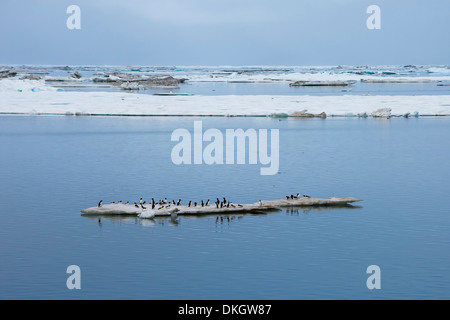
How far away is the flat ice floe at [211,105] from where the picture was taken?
40.8m

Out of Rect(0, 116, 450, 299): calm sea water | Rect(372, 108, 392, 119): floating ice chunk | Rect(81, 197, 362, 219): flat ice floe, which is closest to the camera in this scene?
Rect(0, 116, 450, 299): calm sea water

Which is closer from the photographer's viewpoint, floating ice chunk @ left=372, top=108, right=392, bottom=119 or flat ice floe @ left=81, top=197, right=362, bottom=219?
flat ice floe @ left=81, top=197, right=362, bottom=219

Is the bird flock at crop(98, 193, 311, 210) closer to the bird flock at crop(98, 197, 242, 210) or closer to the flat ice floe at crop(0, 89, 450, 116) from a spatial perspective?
the bird flock at crop(98, 197, 242, 210)

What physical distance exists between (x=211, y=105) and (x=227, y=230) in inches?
1191

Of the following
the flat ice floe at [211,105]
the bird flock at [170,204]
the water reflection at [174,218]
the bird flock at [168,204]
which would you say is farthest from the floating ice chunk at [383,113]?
the bird flock at [168,204]

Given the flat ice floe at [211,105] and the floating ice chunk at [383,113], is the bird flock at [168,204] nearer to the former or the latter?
the flat ice floe at [211,105]

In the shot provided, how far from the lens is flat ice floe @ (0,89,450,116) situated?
4085 centimetres

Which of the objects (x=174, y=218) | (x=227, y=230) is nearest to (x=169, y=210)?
(x=174, y=218)

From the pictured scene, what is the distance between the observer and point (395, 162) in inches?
928

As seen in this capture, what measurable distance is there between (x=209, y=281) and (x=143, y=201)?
6244mm

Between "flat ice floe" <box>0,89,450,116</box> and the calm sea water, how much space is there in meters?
14.1

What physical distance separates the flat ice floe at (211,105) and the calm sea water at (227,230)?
14118 millimetres

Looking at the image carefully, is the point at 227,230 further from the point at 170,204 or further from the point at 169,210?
the point at 170,204

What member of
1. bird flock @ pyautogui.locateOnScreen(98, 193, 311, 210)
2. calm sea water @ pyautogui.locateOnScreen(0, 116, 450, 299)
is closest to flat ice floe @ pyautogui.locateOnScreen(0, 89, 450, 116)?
calm sea water @ pyautogui.locateOnScreen(0, 116, 450, 299)
